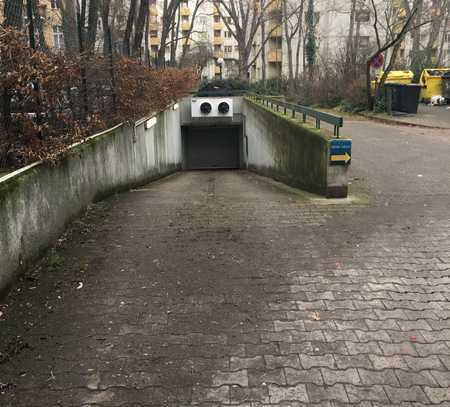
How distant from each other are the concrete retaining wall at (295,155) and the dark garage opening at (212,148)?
8783 millimetres

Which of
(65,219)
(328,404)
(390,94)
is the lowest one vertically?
(328,404)

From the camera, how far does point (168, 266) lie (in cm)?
484

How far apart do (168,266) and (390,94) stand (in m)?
18.2

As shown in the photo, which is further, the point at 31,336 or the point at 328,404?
the point at 31,336

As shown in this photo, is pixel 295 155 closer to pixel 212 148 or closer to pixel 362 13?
pixel 212 148

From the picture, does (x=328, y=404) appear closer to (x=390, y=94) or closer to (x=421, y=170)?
(x=421, y=170)

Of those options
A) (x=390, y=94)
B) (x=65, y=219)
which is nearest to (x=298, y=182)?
(x=65, y=219)

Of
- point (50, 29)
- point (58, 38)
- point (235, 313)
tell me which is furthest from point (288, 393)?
point (58, 38)

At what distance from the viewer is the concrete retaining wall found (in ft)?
25.4

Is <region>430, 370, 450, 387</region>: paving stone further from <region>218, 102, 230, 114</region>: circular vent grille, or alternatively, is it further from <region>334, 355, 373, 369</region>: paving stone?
<region>218, 102, 230, 114</region>: circular vent grille

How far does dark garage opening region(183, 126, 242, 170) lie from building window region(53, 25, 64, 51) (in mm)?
16806

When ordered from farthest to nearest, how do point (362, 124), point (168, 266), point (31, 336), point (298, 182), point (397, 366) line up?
point (362, 124) < point (298, 182) < point (168, 266) < point (31, 336) < point (397, 366)

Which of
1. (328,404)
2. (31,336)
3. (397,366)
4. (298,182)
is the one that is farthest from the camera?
(298,182)

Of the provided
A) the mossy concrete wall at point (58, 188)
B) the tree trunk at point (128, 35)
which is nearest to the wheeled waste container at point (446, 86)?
the tree trunk at point (128, 35)
